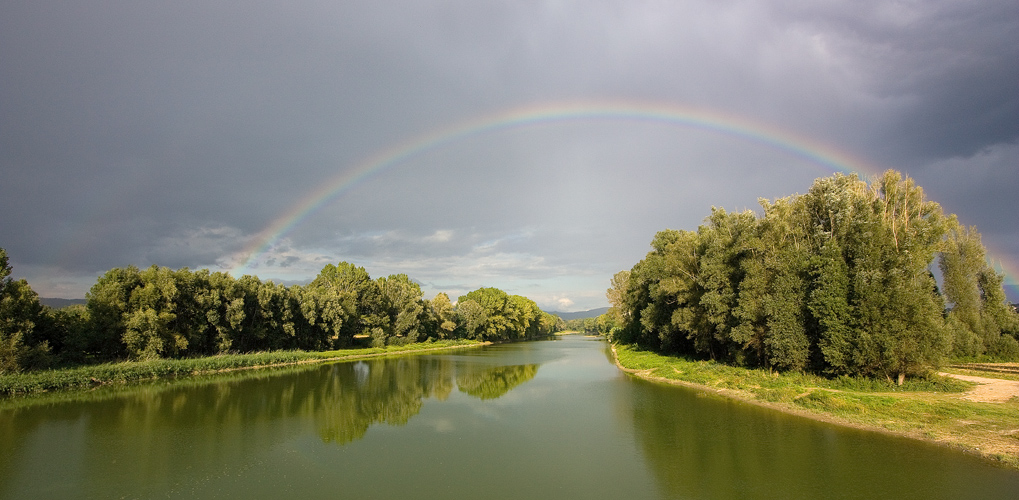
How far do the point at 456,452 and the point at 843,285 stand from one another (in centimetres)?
2066

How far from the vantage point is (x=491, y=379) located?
3334 cm

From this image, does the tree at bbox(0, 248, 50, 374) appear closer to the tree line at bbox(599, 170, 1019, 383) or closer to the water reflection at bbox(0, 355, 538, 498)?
the water reflection at bbox(0, 355, 538, 498)

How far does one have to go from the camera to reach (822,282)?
21.9 m

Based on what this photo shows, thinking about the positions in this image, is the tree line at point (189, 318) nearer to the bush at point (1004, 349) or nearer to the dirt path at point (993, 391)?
the dirt path at point (993, 391)

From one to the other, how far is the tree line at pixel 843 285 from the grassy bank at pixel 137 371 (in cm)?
3784

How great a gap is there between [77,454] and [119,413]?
304 inches

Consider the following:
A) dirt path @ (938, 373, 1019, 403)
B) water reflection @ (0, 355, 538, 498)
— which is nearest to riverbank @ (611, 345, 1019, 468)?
dirt path @ (938, 373, 1019, 403)

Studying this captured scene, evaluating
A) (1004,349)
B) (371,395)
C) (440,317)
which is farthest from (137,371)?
(1004,349)

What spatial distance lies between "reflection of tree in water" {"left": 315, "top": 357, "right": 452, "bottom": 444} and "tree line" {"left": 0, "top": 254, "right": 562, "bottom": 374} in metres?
12.0

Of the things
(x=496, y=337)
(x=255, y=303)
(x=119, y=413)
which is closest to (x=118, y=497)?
(x=119, y=413)

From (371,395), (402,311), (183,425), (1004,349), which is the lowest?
(371,395)

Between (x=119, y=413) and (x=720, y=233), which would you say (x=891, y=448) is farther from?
(x=119, y=413)

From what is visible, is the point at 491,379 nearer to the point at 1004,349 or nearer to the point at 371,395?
the point at 371,395

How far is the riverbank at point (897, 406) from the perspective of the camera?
44.6ft
